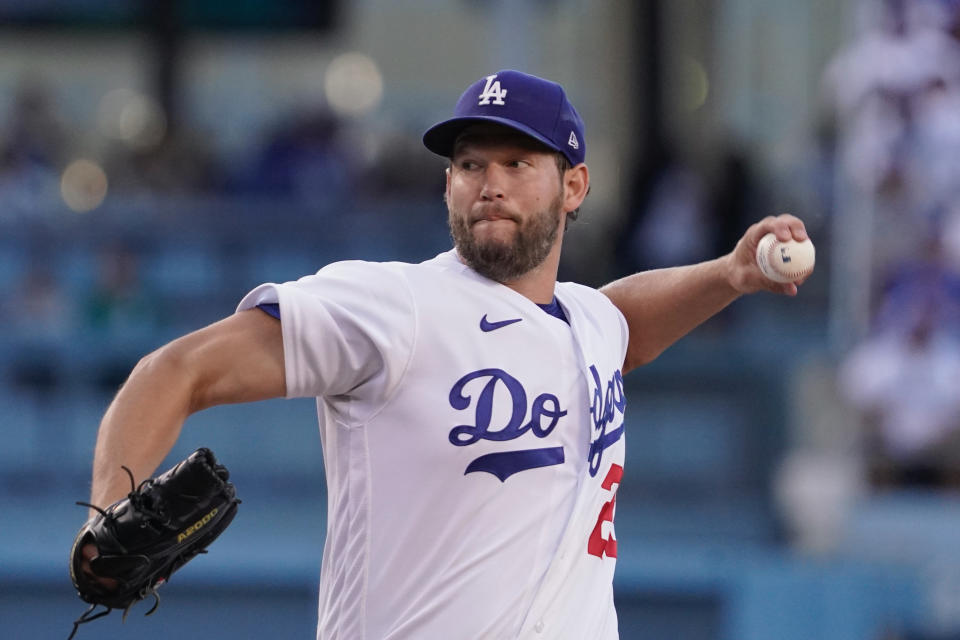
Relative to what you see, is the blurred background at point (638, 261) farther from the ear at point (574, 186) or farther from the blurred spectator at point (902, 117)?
the ear at point (574, 186)

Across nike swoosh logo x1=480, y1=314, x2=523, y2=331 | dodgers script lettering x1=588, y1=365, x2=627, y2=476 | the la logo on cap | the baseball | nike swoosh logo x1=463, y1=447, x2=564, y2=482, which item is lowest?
nike swoosh logo x1=463, y1=447, x2=564, y2=482

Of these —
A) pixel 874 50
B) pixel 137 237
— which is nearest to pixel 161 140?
pixel 137 237

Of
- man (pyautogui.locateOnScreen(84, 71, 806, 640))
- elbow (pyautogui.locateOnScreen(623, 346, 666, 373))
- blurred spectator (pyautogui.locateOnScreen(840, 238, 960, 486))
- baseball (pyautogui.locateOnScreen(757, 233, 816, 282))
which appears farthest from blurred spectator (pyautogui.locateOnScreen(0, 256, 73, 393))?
baseball (pyautogui.locateOnScreen(757, 233, 816, 282))

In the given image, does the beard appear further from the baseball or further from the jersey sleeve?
the baseball

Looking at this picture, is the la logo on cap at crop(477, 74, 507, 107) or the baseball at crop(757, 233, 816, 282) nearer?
the la logo on cap at crop(477, 74, 507, 107)

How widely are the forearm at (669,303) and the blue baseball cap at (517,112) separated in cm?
57

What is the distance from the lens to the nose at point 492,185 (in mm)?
3223

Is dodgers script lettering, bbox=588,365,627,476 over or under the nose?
under

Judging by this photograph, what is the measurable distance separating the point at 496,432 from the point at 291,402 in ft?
23.3

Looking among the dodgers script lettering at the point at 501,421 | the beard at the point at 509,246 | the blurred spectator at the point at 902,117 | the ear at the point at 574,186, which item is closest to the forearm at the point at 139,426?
the dodgers script lettering at the point at 501,421

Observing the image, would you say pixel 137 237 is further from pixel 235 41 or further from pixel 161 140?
pixel 235 41

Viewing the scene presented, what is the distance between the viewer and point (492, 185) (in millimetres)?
3227

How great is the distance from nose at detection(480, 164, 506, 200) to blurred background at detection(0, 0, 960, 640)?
4283mm

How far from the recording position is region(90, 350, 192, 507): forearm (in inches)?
107
